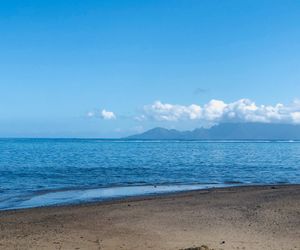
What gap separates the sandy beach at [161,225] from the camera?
498 inches

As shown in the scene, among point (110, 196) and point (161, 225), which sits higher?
point (161, 225)

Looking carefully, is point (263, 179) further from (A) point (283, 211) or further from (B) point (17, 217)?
(B) point (17, 217)

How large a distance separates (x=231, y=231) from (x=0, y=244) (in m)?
7.13

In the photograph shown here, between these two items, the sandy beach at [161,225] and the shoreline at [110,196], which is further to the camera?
the shoreline at [110,196]

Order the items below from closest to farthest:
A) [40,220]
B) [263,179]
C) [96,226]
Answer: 1. [96,226]
2. [40,220]
3. [263,179]

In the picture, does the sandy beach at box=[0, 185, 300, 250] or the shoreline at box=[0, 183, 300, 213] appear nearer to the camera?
the sandy beach at box=[0, 185, 300, 250]

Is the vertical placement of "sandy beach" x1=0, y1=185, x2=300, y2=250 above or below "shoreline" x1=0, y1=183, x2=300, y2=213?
above

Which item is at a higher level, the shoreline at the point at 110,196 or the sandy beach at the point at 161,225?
the sandy beach at the point at 161,225

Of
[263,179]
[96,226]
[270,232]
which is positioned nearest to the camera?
[270,232]

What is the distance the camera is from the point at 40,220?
1695 centimetres

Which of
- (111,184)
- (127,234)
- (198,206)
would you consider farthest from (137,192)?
(127,234)

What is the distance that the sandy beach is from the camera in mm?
12648

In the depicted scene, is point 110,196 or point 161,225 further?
point 110,196

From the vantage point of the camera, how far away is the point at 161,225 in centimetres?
1541
